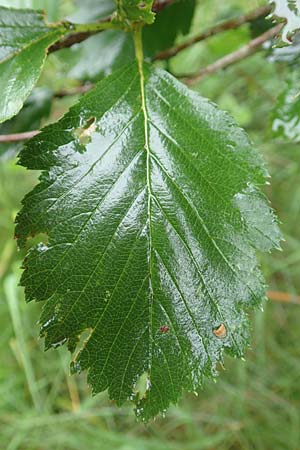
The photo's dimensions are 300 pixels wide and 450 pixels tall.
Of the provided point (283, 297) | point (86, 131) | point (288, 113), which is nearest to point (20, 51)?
point (86, 131)

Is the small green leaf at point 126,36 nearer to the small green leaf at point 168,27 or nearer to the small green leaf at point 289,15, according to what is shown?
the small green leaf at point 168,27

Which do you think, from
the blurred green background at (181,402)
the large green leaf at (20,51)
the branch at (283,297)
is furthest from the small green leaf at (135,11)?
the branch at (283,297)

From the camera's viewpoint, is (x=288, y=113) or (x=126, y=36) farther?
(x=126, y=36)

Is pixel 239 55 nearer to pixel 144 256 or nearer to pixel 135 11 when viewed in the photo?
pixel 135 11

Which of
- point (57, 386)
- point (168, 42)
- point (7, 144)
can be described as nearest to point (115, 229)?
point (7, 144)

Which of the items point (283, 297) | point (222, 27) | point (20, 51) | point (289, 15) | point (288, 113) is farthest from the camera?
point (283, 297)

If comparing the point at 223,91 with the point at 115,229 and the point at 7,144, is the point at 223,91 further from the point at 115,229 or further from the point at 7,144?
the point at 115,229
